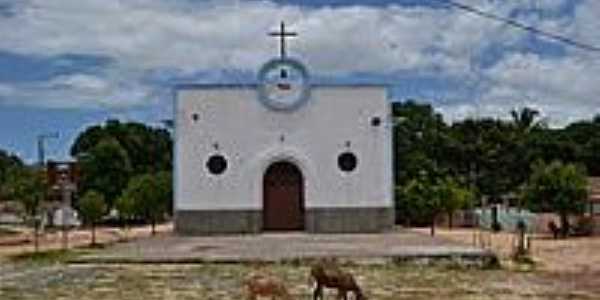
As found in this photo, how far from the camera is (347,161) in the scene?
4253cm

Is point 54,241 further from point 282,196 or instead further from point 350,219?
point 350,219

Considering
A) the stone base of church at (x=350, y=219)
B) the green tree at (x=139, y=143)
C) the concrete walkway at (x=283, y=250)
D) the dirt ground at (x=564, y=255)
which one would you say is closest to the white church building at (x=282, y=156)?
the stone base of church at (x=350, y=219)

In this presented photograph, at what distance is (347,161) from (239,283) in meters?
21.3

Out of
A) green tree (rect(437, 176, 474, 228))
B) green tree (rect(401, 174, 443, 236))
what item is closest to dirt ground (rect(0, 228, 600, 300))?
green tree (rect(437, 176, 474, 228))

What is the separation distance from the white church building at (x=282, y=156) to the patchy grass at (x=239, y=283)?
1579cm

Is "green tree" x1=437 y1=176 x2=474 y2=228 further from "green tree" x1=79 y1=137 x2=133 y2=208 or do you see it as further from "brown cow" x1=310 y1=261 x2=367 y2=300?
"brown cow" x1=310 y1=261 x2=367 y2=300

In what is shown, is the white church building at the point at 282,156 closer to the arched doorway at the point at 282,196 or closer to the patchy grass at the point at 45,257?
the arched doorway at the point at 282,196

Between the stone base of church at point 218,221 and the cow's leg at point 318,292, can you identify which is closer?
the cow's leg at point 318,292

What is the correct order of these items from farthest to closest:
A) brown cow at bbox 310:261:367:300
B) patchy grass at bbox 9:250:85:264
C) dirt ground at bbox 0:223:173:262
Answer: dirt ground at bbox 0:223:173:262 < patchy grass at bbox 9:250:85:264 < brown cow at bbox 310:261:367:300

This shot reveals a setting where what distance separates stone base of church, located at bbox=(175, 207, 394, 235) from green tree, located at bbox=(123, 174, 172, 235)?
837 centimetres

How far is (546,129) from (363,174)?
4414 cm

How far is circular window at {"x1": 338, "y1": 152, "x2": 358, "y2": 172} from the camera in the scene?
1671 inches

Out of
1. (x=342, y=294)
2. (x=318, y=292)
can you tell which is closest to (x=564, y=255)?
(x=318, y=292)

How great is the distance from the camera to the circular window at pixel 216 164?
4253 centimetres
